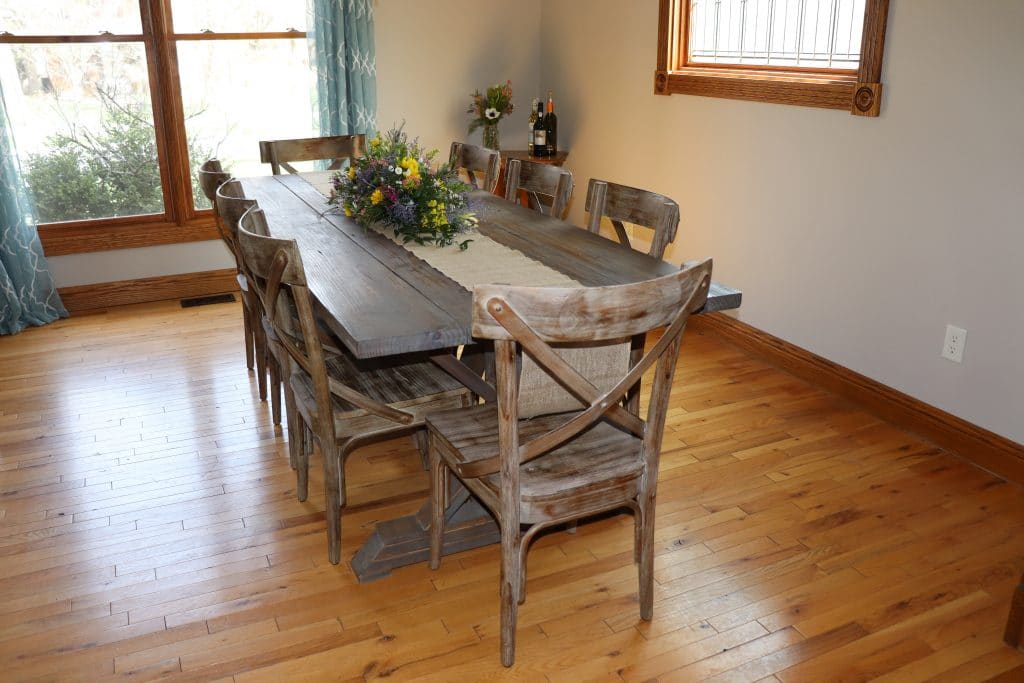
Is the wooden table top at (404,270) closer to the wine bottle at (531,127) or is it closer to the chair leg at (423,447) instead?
the chair leg at (423,447)

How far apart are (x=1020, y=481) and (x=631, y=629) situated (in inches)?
62.4

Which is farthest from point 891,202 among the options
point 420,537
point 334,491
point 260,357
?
point 260,357

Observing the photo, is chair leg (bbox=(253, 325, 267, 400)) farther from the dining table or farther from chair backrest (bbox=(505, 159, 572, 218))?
chair backrest (bbox=(505, 159, 572, 218))

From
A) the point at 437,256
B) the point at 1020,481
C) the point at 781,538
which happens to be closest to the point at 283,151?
the point at 437,256

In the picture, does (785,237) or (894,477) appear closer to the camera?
(894,477)

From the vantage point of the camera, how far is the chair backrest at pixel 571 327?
169cm

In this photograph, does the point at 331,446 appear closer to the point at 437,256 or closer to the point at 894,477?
the point at 437,256

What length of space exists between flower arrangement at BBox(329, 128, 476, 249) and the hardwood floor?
2.75ft

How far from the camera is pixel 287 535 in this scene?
268 cm

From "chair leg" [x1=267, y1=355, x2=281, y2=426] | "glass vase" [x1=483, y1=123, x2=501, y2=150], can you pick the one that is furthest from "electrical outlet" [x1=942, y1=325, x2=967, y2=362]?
"glass vase" [x1=483, y1=123, x2=501, y2=150]

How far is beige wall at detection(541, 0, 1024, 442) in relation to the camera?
294 centimetres

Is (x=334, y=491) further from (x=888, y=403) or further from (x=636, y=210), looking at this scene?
(x=888, y=403)

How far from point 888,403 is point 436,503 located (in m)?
1.95

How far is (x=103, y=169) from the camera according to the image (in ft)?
15.6
